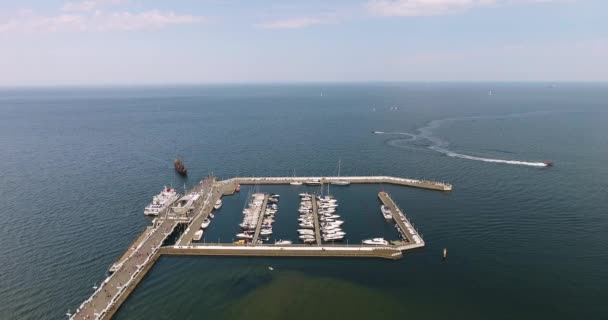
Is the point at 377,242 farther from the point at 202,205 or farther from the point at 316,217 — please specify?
the point at 202,205

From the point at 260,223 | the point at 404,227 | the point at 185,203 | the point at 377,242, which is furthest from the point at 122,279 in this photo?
the point at 404,227

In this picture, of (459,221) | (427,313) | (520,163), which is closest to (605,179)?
(520,163)

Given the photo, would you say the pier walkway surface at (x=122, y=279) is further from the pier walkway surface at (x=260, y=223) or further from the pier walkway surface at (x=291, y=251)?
the pier walkway surface at (x=260, y=223)

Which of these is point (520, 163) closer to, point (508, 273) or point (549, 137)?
point (549, 137)

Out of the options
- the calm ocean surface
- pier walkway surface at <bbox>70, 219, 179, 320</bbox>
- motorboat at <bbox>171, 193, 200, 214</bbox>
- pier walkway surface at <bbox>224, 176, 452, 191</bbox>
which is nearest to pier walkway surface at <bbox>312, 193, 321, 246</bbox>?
the calm ocean surface

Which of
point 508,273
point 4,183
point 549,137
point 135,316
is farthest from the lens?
point 549,137

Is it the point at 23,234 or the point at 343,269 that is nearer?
the point at 343,269
